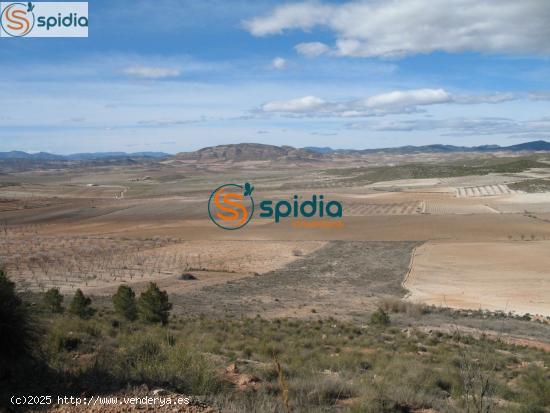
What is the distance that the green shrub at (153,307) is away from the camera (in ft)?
50.6

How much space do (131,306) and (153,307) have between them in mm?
1710

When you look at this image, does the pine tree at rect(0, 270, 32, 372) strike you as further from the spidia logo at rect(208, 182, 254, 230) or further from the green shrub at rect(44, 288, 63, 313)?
the spidia logo at rect(208, 182, 254, 230)

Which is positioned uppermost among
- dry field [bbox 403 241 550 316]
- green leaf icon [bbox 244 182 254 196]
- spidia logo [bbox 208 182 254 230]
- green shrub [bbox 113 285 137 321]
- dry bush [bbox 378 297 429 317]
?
green leaf icon [bbox 244 182 254 196]

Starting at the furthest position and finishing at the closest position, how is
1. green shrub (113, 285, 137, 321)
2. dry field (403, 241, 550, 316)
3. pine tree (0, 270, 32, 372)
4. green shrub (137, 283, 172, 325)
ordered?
dry field (403, 241, 550, 316) < green shrub (113, 285, 137, 321) < green shrub (137, 283, 172, 325) < pine tree (0, 270, 32, 372)

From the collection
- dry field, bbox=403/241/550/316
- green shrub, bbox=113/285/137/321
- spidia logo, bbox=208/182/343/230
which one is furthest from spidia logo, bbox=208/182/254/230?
green shrub, bbox=113/285/137/321

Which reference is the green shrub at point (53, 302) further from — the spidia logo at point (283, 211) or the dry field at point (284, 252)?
the spidia logo at point (283, 211)

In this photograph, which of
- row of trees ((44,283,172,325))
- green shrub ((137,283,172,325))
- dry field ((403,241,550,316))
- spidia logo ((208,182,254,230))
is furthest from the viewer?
spidia logo ((208,182,254,230))

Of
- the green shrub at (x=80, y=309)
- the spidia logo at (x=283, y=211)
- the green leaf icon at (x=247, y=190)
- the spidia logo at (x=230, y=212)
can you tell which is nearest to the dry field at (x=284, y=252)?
the spidia logo at (x=230, y=212)

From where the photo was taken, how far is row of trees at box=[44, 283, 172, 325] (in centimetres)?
1555

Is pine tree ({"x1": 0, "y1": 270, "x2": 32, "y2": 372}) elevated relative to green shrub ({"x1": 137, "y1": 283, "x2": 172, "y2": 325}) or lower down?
elevated

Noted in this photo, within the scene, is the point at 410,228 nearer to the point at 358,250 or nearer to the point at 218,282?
the point at 358,250

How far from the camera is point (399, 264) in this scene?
38719 millimetres

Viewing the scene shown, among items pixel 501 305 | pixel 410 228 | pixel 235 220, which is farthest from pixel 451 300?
pixel 235 220

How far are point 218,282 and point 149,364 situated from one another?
24.6m
